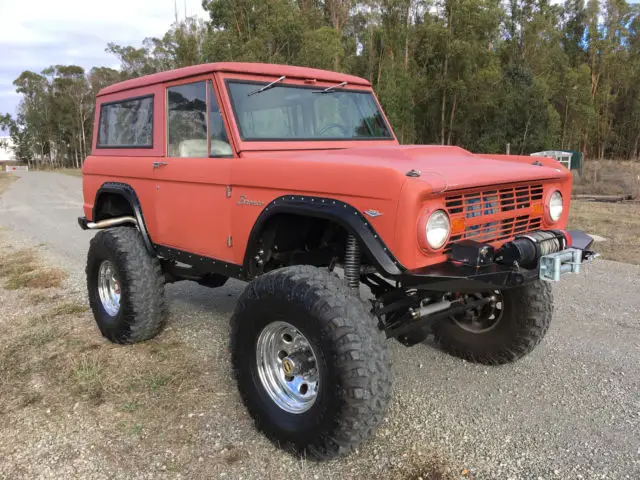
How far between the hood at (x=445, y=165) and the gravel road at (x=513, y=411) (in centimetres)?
146

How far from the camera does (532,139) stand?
82.8ft

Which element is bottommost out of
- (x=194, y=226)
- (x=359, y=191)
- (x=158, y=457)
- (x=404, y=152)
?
(x=158, y=457)

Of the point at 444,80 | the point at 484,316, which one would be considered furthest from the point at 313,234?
the point at 444,80

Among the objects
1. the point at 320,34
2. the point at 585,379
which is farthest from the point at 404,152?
the point at 320,34

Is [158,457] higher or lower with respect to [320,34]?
lower

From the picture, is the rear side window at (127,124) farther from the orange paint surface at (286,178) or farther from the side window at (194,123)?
the side window at (194,123)

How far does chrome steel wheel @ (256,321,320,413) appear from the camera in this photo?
10.1ft

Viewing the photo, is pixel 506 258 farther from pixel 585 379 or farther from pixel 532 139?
pixel 532 139

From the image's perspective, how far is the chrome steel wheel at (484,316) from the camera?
3.91 metres

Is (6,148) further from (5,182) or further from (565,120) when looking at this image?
(565,120)

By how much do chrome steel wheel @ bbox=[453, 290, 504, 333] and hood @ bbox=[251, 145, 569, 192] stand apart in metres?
0.97

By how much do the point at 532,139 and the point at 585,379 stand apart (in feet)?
77.3

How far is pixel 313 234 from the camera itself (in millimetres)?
3639

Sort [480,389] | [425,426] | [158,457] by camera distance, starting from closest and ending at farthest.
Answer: [158,457] < [425,426] < [480,389]
